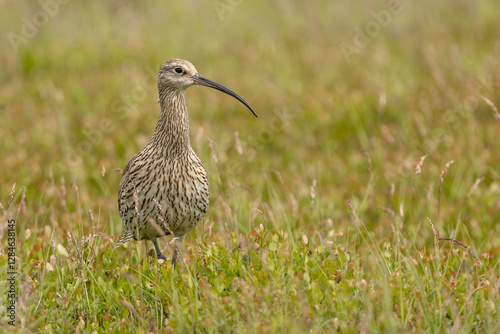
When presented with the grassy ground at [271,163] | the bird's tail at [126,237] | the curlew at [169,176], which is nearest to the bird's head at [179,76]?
the curlew at [169,176]

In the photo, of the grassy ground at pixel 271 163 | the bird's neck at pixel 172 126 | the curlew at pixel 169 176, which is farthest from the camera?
the bird's neck at pixel 172 126

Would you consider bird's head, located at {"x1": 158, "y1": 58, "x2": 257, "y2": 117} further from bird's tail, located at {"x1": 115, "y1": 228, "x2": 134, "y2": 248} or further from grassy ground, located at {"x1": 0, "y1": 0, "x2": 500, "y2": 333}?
bird's tail, located at {"x1": 115, "y1": 228, "x2": 134, "y2": 248}

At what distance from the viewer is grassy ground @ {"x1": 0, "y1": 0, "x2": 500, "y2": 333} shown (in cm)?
391

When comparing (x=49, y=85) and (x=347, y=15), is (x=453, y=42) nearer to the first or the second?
(x=347, y=15)

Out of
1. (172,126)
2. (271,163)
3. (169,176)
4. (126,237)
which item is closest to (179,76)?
(172,126)

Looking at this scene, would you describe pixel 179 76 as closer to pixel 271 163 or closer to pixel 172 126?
pixel 172 126

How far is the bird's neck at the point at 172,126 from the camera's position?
5047 mm

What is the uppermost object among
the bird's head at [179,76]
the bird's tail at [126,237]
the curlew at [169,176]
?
the bird's head at [179,76]

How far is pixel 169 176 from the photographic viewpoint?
4.93 meters

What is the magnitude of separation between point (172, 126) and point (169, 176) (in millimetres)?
441

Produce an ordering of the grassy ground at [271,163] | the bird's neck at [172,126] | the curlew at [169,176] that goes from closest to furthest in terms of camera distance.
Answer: the grassy ground at [271,163] → the curlew at [169,176] → the bird's neck at [172,126]

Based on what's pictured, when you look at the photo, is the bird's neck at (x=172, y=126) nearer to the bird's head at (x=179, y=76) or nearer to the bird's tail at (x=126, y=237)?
the bird's head at (x=179, y=76)

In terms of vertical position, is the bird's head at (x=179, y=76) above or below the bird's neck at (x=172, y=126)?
above

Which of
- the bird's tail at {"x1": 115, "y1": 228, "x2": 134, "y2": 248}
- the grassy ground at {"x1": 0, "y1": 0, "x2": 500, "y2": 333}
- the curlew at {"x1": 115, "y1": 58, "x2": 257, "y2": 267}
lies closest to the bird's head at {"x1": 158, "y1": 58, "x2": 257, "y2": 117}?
the curlew at {"x1": 115, "y1": 58, "x2": 257, "y2": 267}
